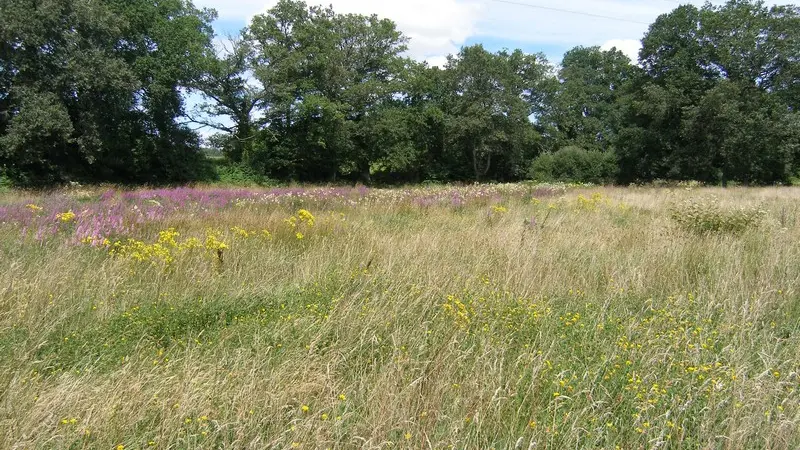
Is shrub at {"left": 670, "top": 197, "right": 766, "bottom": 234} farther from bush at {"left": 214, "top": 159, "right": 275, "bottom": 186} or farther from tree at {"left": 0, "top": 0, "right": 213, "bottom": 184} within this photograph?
bush at {"left": 214, "top": 159, "right": 275, "bottom": 186}

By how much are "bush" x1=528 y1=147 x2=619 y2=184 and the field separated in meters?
30.2

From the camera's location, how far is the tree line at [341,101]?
21188mm

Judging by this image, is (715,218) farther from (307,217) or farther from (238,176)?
(238,176)

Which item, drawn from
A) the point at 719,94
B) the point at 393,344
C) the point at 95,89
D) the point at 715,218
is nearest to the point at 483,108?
the point at 719,94

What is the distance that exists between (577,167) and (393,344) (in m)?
35.0

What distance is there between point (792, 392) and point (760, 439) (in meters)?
0.52

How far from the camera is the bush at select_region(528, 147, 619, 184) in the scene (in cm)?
3488

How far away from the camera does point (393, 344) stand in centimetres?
314

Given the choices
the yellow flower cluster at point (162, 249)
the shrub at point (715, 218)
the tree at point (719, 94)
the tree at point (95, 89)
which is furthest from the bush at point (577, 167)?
the yellow flower cluster at point (162, 249)

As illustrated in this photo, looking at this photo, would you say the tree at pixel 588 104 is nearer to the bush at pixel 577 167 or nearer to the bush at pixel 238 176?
the bush at pixel 577 167

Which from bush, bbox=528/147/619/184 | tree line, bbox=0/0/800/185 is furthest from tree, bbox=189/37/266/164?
bush, bbox=528/147/619/184

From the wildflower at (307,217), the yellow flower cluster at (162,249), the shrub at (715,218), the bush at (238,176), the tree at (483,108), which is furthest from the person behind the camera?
the tree at (483,108)

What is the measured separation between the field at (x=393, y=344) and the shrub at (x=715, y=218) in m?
1.38

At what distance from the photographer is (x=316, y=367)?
9.41 ft
